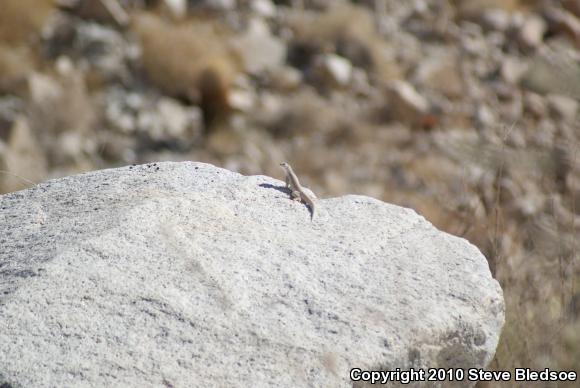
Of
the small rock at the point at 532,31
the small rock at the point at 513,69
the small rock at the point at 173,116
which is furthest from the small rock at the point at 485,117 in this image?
the small rock at the point at 173,116

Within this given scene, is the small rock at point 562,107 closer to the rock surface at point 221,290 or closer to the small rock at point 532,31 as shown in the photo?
the small rock at point 532,31

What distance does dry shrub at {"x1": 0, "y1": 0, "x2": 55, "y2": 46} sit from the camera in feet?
41.1

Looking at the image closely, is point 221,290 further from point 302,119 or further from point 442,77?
point 442,77

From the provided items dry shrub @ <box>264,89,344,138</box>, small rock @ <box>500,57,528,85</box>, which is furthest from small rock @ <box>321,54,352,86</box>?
small rock @ <box>500,57,528,85</box>

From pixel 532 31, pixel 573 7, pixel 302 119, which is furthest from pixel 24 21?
pixel 573 7

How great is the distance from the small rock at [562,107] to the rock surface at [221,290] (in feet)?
34.5

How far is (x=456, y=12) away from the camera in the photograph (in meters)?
15.6

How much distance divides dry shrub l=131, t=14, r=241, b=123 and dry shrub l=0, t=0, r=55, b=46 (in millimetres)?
1245

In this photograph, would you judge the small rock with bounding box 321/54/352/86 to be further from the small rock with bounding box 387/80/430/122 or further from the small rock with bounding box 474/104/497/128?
the small rock with bounding box 474/104/497/128

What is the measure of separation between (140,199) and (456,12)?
13095mm

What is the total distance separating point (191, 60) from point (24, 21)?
2.35m

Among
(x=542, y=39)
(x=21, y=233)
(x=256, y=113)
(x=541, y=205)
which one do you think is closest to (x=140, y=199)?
(x=21, y=233)

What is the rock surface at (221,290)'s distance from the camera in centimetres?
263

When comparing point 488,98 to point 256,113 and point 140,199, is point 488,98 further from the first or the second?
point 140,199
